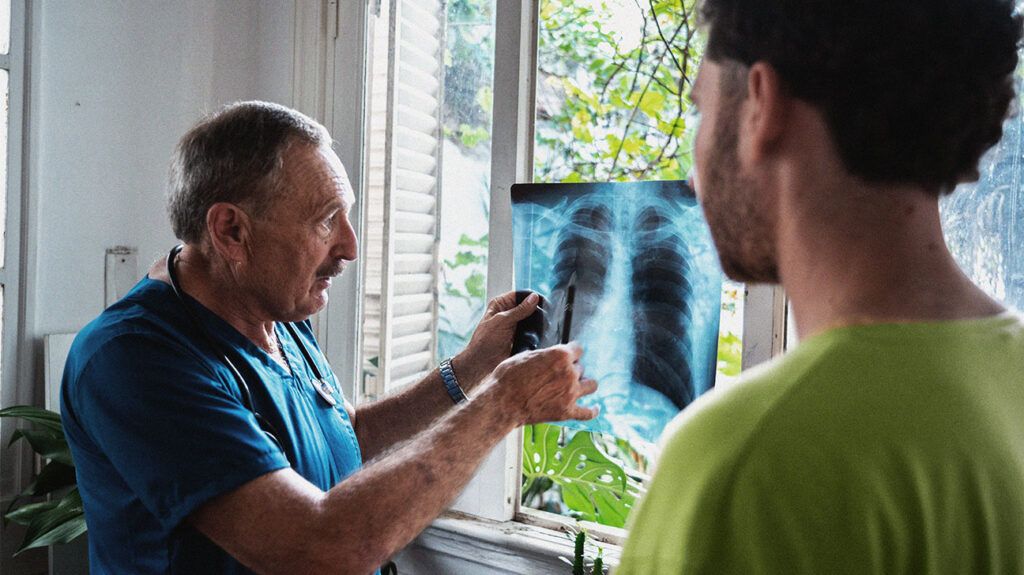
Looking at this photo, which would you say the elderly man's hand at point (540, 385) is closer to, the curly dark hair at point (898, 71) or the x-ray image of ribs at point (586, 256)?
the x-ray image of ribs at point (586, 256)

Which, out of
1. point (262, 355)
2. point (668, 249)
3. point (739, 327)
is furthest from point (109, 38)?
point (739, 327)

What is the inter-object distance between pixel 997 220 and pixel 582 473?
35.5 inches

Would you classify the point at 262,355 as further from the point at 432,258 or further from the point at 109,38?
the point at 109,38

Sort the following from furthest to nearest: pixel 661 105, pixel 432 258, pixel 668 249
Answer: pixel 432 258 < pixel 661 105 < pixel 668 249

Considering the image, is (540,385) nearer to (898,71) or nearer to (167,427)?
(167,427)

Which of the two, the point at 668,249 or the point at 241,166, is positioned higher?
the point at 241,166

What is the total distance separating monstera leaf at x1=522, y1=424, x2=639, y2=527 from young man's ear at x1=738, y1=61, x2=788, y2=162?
3.79 ft

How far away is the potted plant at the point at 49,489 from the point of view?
1.64m

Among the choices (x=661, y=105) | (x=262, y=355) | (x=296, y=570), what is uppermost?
(x=661, y=105)

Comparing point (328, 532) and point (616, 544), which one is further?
point (616, 544)

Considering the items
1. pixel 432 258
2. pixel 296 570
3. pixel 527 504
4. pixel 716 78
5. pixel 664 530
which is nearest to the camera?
pixel 664 530

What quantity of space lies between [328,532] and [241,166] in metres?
0.57

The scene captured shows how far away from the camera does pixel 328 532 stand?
1061 mm

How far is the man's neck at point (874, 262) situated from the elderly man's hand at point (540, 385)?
708 millimetres
